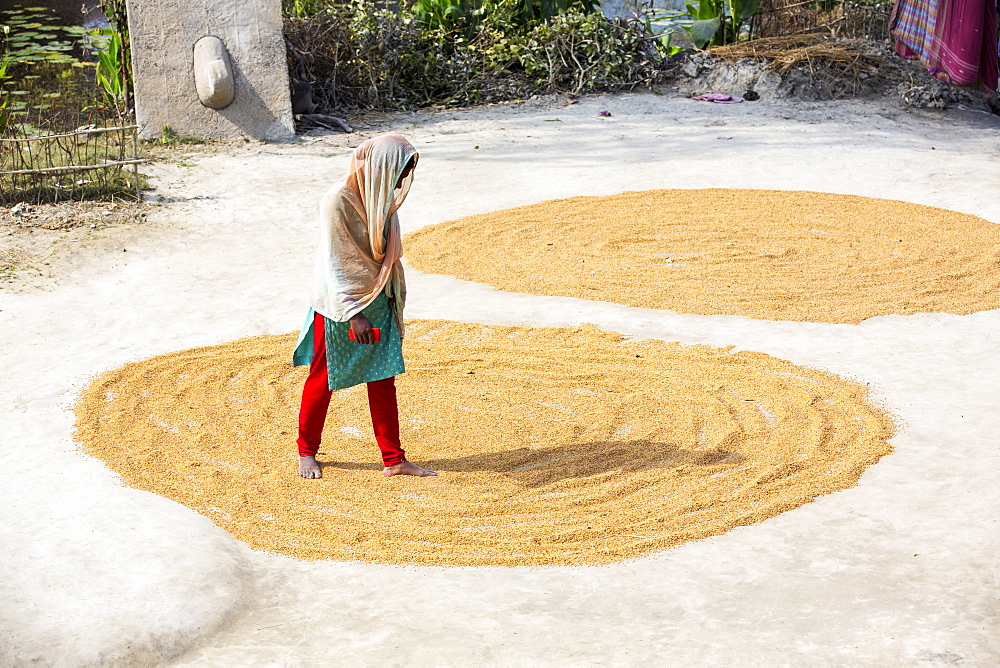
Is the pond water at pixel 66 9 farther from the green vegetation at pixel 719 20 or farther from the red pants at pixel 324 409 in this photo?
the red pants at pixel 324 409

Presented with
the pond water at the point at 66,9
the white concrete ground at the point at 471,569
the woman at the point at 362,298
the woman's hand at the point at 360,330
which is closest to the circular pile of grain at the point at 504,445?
the white concrete ground at the point at 471,569

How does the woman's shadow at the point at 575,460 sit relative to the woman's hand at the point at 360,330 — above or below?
below

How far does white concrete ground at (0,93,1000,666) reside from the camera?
2.84m

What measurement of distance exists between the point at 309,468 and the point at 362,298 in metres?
0.69

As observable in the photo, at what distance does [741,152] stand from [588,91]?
3.05 metres

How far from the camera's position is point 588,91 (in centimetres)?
1223

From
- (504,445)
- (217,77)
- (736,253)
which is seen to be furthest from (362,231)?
(217,77)

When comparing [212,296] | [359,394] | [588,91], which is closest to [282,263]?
[212,296]

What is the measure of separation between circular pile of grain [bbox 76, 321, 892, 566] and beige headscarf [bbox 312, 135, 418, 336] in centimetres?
70

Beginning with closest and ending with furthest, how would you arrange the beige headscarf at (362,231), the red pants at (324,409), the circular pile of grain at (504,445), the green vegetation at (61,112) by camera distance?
the circular pile of grain at (504,445) → the beige headscarf at (362,231) → the red pants at (324,409) → the green vegetation at (61,112)

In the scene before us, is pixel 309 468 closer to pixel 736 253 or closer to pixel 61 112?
pixel 736 253

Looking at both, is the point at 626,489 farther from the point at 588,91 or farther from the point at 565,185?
the point at 588,91

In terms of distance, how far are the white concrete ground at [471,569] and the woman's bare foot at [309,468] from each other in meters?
0.44

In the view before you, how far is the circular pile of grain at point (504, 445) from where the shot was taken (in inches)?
139
